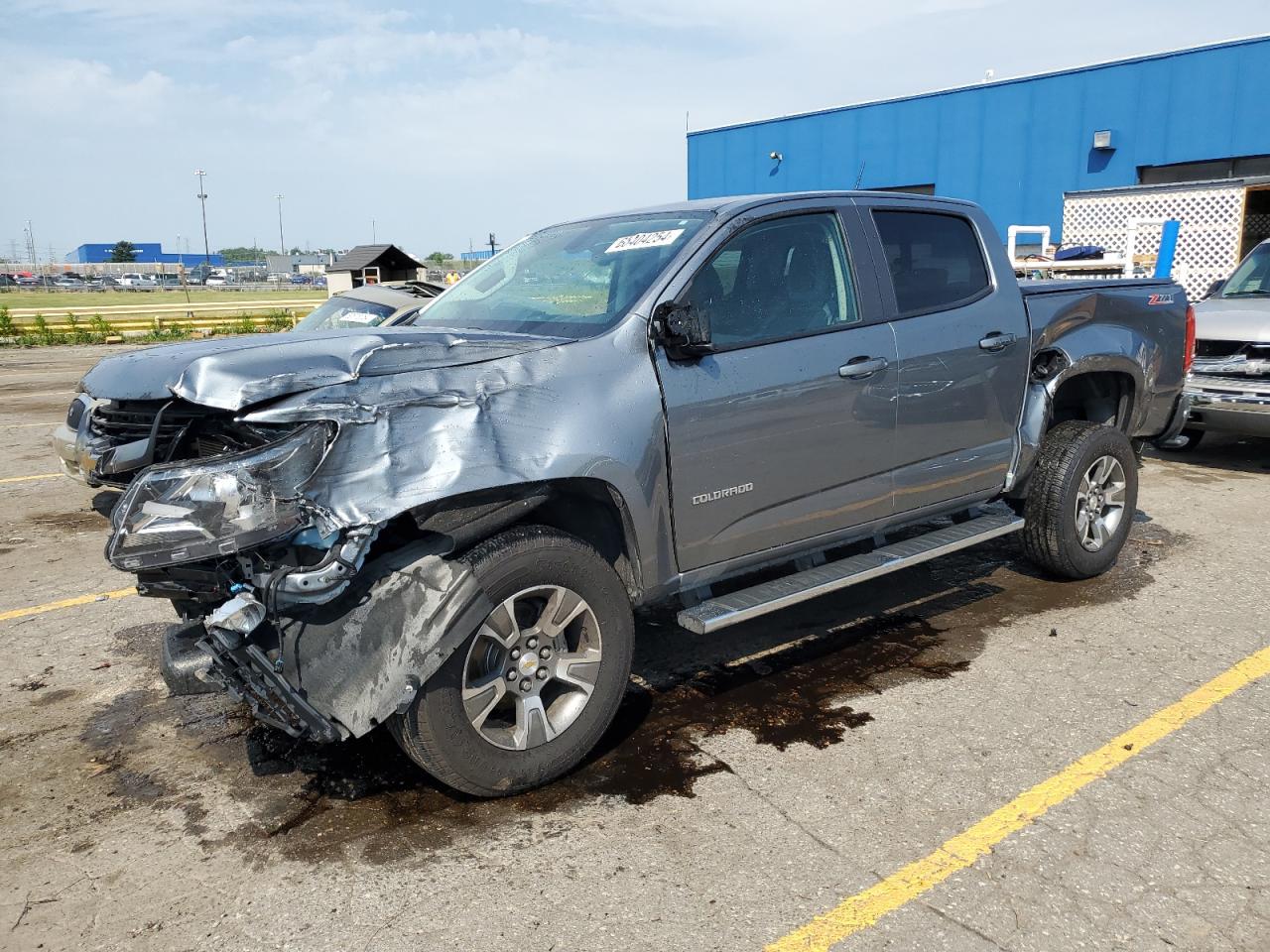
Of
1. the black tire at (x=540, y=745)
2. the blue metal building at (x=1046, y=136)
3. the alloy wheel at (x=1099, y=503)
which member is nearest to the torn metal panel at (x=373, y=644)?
the black tire at (x=540, y=745)

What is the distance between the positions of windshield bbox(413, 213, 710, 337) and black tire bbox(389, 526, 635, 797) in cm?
89

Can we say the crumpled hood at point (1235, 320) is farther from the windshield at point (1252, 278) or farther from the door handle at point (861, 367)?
the door handle at point (861, 367)

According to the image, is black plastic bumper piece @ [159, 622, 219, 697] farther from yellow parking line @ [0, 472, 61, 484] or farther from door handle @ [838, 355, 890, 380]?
yellow parking line @ [0, 472, 61, 484]

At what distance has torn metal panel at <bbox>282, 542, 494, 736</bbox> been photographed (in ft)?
10.1

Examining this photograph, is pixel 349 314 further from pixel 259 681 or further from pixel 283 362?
pixel 259 681

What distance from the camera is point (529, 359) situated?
11.4ft

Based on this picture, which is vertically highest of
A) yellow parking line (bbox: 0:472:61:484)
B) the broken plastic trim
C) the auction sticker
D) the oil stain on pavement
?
the auction sticker

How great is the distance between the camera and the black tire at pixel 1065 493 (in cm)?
548

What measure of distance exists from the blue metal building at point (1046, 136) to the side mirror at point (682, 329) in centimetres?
2120

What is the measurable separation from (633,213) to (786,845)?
2.82m

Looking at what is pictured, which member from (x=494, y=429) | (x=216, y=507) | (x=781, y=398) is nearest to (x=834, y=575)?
(x=781, y=398)

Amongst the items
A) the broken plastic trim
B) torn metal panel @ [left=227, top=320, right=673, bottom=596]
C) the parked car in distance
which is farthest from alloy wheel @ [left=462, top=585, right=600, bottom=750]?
the parked car in distance

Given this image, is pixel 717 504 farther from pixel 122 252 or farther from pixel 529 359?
pixel 122 252

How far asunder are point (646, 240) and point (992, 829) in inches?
101
